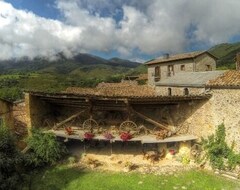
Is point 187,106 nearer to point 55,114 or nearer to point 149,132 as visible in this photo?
point 149,132

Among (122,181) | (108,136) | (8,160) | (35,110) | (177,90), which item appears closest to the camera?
(8,160)

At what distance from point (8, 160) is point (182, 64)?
31693mm

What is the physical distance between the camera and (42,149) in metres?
17.9

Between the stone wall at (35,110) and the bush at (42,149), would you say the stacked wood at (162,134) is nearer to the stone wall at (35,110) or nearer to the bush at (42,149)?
the bush at (42,149)

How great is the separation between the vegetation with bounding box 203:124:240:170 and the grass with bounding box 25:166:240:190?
3.34 ft

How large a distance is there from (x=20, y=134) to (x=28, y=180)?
6.27 m

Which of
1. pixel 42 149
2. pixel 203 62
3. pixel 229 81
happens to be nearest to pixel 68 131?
pixel 42 149

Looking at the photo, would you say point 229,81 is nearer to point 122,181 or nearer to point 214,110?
point 214,110

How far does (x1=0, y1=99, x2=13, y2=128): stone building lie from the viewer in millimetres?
22039

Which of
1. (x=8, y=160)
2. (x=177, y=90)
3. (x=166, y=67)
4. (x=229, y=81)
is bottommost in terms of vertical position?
(x=8, y=160)

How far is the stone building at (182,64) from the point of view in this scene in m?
40.0

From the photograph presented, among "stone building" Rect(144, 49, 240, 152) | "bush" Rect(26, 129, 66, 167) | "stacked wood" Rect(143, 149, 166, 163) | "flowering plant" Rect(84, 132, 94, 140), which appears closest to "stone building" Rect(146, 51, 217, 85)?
"stone building" Rect(144, 49, 240, 152)

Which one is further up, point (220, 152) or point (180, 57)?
point (180, 57)

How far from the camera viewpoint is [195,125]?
1972 centimetres
